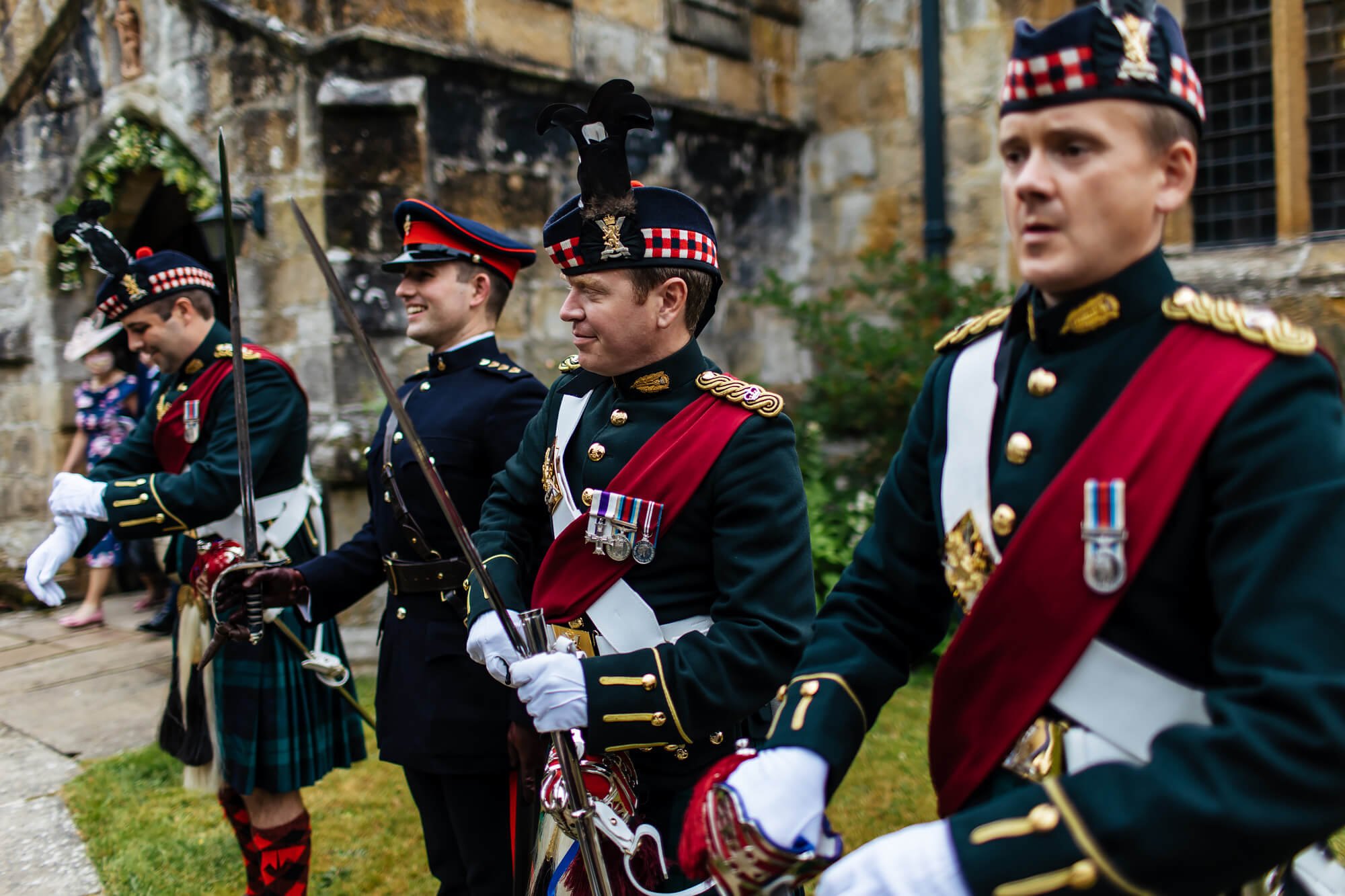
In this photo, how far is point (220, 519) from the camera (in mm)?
3439

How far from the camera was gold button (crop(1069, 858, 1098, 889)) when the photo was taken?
3.72 ft

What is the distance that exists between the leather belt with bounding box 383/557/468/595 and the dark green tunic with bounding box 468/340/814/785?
0.50m

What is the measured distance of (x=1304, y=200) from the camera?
660cm

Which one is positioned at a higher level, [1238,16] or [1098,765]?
[1238,16]

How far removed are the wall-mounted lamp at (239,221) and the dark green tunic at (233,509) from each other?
251 cm

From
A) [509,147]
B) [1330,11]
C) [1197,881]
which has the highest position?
[1330,11]

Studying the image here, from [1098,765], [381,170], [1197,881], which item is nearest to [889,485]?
[1098,765]

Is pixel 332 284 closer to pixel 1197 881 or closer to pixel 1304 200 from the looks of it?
pixel 1197 881

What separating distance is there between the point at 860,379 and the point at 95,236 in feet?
14.1

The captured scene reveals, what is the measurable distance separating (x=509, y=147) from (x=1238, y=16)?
15.0ft

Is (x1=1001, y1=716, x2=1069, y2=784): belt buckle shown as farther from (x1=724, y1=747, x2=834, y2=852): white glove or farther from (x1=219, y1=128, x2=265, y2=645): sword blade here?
(x1=219, y1=128, x2=265, y2=645): sword blade

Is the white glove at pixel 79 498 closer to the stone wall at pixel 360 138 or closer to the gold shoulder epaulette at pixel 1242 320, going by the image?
the stone wall at pixel 360 138

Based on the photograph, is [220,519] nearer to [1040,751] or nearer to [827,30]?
[1040,751]

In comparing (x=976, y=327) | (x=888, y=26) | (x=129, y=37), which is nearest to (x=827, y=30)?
(x=888, y=26)
